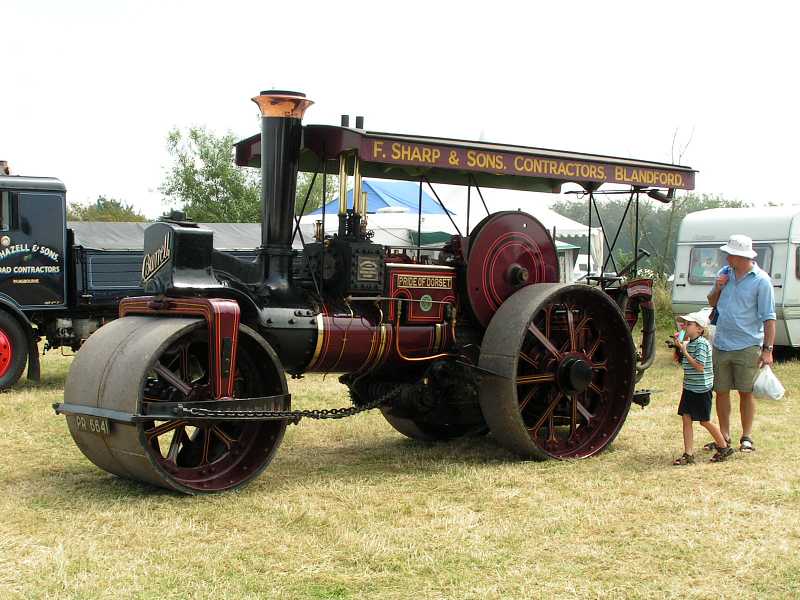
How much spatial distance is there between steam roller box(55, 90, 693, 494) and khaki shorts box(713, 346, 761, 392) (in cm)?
61

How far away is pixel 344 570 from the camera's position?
13.8 ft

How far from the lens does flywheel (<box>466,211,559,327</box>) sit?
6730 mm

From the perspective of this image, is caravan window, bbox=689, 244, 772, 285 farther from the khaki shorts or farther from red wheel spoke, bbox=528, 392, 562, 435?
red wheel spoke, bbox=528, 392, 562, 435

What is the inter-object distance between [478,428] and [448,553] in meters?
3.06

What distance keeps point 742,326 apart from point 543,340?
4.33 ft

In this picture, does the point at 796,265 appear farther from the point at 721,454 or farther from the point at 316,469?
the point at 316,469

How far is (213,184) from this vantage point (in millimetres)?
29750

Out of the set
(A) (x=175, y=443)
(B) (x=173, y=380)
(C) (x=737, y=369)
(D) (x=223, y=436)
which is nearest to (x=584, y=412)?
(C) (x=737, y=369)

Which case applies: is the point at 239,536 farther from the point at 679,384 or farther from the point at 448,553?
the point at 679,384

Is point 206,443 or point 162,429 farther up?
point 162,429

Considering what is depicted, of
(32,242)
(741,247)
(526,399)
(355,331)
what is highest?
(741,247)

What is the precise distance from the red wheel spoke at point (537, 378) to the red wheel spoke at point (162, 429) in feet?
7.20

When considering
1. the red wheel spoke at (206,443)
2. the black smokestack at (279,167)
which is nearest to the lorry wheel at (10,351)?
the black smokestack at (279,167)

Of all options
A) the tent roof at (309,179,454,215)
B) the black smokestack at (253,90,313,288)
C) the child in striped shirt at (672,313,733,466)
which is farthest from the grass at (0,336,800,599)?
the tent roof at (309,179,454,215)
